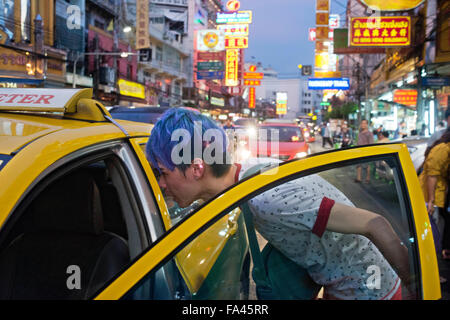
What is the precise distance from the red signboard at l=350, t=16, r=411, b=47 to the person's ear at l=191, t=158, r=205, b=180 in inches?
580

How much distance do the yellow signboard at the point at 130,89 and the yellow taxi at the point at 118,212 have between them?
27.5 metres

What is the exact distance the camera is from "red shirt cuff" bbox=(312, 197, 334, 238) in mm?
1168

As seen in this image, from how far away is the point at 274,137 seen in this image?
38.4 ft

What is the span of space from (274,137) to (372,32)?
21.0 ft

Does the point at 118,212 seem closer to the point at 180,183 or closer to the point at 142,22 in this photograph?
the point at 180,183

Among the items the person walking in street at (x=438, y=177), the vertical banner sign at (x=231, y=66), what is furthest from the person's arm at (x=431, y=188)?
the vertical banner sign at (x=231, y=66)

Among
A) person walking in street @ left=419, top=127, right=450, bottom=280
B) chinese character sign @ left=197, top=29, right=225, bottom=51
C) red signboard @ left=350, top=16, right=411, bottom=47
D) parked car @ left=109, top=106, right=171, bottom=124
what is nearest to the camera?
person walking in street @ left=419, top=127, right=450, bottom=280

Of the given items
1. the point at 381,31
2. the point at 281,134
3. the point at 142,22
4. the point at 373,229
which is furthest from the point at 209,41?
the point at 373,229

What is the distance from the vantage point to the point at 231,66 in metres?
48.2

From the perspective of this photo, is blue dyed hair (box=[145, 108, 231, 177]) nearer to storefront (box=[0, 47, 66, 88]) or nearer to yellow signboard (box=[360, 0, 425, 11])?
yellow signboard (box=[360, 0, 425, 11])

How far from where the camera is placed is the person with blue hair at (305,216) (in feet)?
3.84

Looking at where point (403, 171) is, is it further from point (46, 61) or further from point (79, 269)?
point (46, 61)

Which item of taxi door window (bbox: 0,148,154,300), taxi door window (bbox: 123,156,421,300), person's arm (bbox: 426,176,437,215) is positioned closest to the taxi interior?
taxi door window (bbox: 0,148,154,300)
